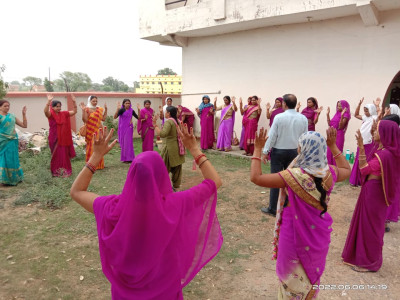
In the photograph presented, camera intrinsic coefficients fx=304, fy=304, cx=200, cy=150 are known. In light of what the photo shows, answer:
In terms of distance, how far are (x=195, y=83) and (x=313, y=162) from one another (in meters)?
9.84

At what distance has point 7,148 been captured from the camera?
5.96m

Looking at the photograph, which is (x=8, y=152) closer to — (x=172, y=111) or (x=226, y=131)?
(x=172, y=111)

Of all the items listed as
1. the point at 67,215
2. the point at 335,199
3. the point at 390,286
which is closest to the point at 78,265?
the point at 67,215

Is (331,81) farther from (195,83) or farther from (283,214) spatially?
(283,214)

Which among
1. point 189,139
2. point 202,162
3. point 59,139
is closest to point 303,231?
point 202,162

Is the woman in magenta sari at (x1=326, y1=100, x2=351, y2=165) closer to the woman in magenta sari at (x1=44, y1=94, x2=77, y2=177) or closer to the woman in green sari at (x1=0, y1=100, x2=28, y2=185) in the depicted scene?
the woman in magenta sari at (x1=44, y1=94, x2=77, y2=177)

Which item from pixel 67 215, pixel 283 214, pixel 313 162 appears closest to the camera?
pixel 313 162

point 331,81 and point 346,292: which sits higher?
point 331,81

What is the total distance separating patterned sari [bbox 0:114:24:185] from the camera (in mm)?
5852

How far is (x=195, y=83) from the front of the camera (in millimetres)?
11594

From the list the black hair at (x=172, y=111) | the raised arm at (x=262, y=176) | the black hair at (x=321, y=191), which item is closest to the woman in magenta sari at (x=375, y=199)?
the black hair at (x=321, y=191)

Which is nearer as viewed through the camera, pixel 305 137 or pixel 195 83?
pixel 305 137

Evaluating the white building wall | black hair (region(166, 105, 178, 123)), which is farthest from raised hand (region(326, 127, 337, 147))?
the white building wall

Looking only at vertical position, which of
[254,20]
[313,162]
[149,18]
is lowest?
[313,162]
